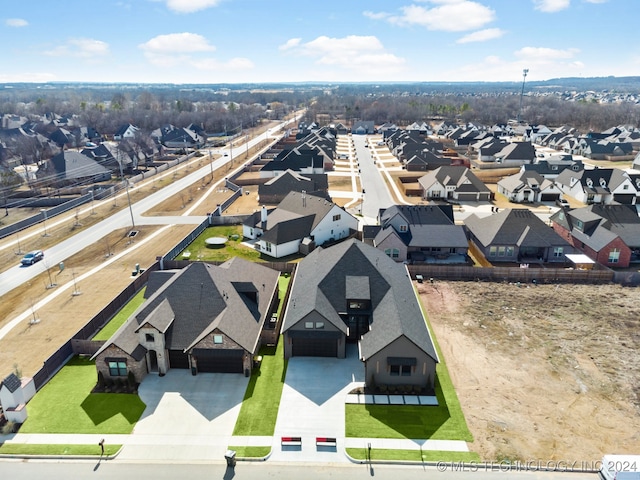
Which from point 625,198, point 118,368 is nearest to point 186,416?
point 118,368


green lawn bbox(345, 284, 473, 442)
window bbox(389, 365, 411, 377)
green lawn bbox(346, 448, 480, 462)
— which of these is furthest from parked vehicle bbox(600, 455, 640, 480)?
window bbox(389, 365, 411, 377)

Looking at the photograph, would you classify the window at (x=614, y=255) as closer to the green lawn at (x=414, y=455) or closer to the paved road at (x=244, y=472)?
the paved road at (x=244, y=472)

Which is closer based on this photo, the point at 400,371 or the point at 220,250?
the point at 400,371

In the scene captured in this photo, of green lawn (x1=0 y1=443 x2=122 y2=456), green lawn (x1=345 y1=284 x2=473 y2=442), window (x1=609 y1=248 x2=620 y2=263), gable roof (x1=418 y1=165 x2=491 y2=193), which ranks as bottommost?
green lawn (x1=0 y1=443 x2=122 y2=456)

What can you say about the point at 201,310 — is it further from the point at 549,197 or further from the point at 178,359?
the point at 549,197

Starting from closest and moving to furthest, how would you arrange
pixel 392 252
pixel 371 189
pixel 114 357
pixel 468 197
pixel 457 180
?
pixel 114 357 → pixel 392 252 → pixel 468 197 → pixel 457 180 → pixel 371 189

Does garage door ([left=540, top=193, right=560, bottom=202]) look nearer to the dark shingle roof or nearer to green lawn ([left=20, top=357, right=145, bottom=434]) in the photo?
green lawn ([left=20, top=357, right=145, bottom=434])

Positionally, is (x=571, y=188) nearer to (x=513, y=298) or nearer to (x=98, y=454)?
(x=513, y=298)
